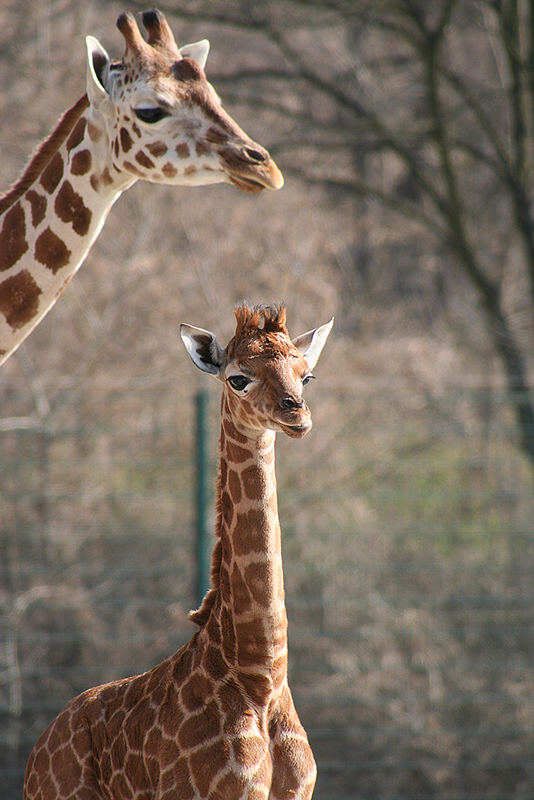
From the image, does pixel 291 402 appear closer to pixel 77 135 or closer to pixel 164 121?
pixel 164 121

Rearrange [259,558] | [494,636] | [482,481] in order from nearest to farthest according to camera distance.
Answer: [259,558] < [494,636] < [482,481]

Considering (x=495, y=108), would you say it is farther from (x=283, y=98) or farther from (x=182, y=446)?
(x=182, y=446)

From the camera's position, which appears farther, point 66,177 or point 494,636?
point 494,636

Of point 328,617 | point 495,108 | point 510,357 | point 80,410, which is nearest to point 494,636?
point 328,617

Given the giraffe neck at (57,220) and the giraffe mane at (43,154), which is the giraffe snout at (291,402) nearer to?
the giraffe neck at (57,220)

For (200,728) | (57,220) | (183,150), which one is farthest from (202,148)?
(200,728)

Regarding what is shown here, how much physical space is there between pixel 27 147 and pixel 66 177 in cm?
466

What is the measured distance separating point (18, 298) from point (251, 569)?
1.25 meters

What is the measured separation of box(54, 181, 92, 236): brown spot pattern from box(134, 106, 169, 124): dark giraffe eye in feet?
1.22

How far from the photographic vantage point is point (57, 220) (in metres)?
3.27

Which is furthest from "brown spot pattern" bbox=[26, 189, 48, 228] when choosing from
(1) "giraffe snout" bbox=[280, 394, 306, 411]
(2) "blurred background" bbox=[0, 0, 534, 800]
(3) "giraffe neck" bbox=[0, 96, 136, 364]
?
(2) "blurred background" bbox=[0, 0, 534, 800]

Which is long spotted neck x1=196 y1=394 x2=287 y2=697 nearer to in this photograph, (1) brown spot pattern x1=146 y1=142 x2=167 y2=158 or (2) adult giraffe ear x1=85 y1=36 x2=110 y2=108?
(1) brown spot pattern x1=146 y1=142 x2=167 y2=158

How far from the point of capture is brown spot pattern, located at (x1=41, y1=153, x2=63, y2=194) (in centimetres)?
332

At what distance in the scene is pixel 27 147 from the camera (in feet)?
24.9
